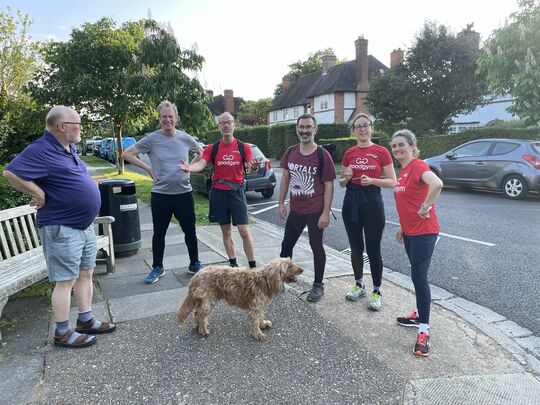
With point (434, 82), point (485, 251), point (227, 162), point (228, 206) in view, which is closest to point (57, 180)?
point (227, 162)

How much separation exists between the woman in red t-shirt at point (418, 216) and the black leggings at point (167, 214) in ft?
8.24

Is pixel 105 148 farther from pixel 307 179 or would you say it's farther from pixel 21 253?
pixel 307 179

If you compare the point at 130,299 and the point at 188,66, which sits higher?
the point at 188,66

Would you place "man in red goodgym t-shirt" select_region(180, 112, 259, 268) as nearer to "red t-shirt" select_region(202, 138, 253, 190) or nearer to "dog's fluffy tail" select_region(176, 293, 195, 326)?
"red t-shirt" select_region(202, 138, 253, 190)

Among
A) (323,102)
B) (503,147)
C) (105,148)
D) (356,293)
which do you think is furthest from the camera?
(323,102)

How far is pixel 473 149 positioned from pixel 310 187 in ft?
33.4

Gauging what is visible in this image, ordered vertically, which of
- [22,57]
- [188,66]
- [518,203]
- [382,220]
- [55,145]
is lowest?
[518,203]

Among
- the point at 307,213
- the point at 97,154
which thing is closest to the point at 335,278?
the point at 307,213

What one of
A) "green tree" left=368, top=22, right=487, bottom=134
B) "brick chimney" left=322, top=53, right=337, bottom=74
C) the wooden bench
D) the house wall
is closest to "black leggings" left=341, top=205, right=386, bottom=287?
the wooden bench

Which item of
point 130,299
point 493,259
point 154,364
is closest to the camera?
point 154,364

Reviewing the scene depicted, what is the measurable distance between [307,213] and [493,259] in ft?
11.2

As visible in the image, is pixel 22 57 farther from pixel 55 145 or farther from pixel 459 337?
pixel 459 337

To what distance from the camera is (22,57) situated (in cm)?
1898

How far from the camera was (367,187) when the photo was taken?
397cm
